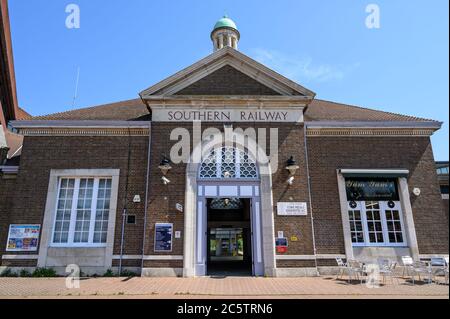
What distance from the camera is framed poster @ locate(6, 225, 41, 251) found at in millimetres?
10500

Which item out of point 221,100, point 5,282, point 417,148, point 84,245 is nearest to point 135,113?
point 221,100

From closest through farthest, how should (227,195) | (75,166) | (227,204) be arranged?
(227,195) < (75,166) < (227,204)

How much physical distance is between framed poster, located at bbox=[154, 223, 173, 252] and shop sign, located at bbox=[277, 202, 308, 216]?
4118mm

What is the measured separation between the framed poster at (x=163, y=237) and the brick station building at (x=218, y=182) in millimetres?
36

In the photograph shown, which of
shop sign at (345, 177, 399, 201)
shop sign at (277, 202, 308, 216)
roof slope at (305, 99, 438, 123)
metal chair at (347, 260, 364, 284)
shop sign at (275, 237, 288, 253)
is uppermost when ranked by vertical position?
roof slope at (305, 99, 438, 123)

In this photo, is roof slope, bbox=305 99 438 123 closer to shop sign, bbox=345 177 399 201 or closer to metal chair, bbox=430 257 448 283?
shop sign, bbox=345 177 399 201

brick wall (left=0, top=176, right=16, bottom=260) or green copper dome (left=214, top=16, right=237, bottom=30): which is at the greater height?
green copper dome (left=214, top=16, right=237, bottom=30)

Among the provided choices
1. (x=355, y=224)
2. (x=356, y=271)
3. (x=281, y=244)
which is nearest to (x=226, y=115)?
(x=281, y=244)

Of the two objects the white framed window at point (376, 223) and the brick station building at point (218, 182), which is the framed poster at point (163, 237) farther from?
the white framed window at point (376, 223)

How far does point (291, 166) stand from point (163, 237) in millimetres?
5430

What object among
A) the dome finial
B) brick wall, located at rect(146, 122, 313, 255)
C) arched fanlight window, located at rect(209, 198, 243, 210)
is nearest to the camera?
brick wall, located at rect(146, 122, 313, 255)

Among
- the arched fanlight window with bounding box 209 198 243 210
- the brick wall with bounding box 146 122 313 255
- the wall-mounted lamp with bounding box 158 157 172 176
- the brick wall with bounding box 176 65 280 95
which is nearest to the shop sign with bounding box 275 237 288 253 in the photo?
the brick wall with bounding box 146 122 313 255

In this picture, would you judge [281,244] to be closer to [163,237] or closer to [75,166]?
[163,237]

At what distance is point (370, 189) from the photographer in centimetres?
1149
